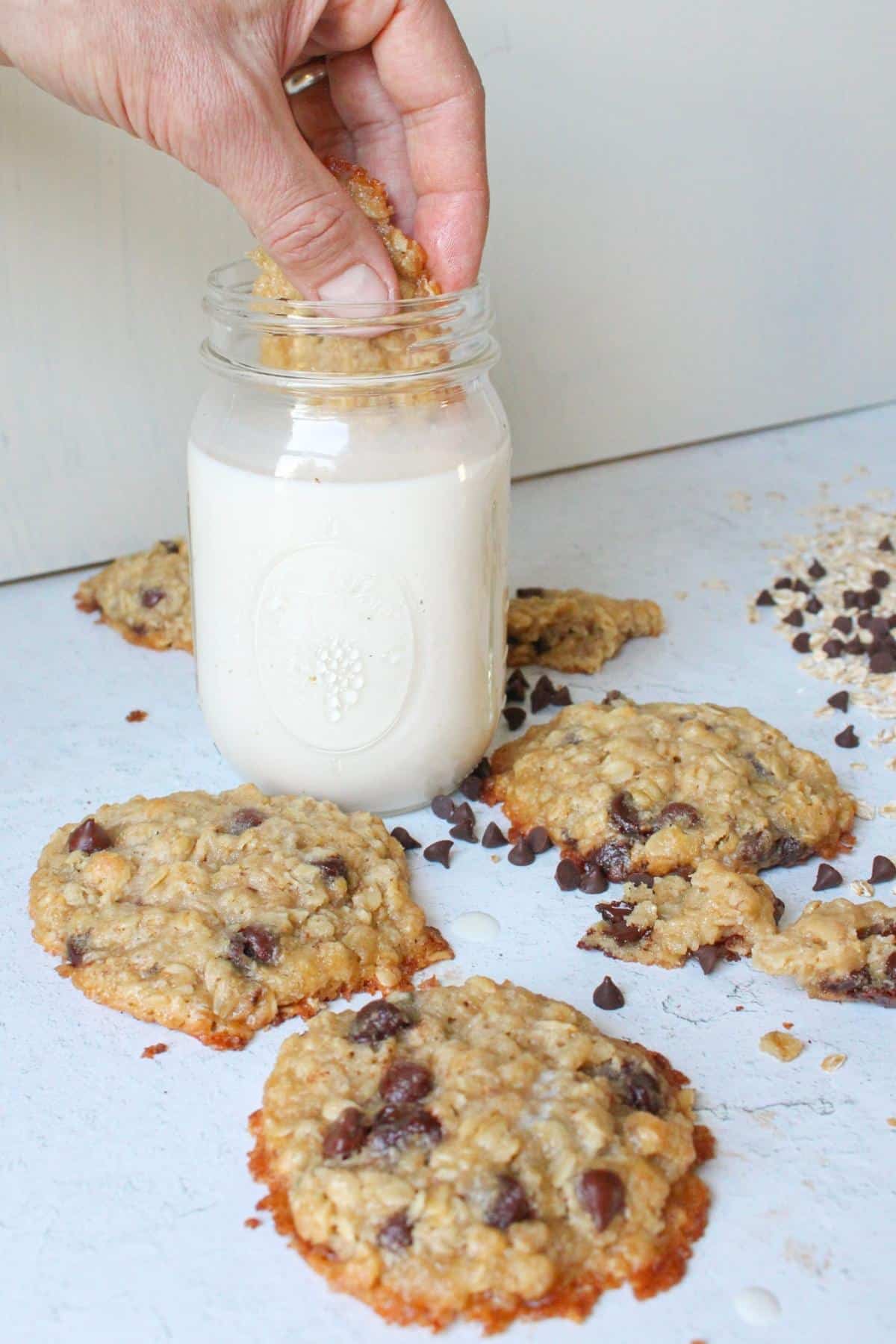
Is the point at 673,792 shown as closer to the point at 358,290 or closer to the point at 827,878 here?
the point at 827,878

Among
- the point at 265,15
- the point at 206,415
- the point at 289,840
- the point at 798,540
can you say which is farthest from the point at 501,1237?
the point at 798,540

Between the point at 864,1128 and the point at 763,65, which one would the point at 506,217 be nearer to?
the point at 763,65

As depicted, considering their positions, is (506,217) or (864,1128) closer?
(864,1128)

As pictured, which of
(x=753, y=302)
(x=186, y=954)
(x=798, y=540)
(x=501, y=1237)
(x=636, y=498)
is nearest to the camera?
(x=501, y=1237)

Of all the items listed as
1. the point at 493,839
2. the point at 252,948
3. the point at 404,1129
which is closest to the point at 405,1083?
the point at 404,1129

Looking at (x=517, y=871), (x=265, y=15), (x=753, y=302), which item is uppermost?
(x=265, y=15)

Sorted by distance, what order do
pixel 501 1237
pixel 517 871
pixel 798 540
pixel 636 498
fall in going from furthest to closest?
pixel 636 498 → pixel 798 540 → pixel 517 871 → pixel 501 1237
